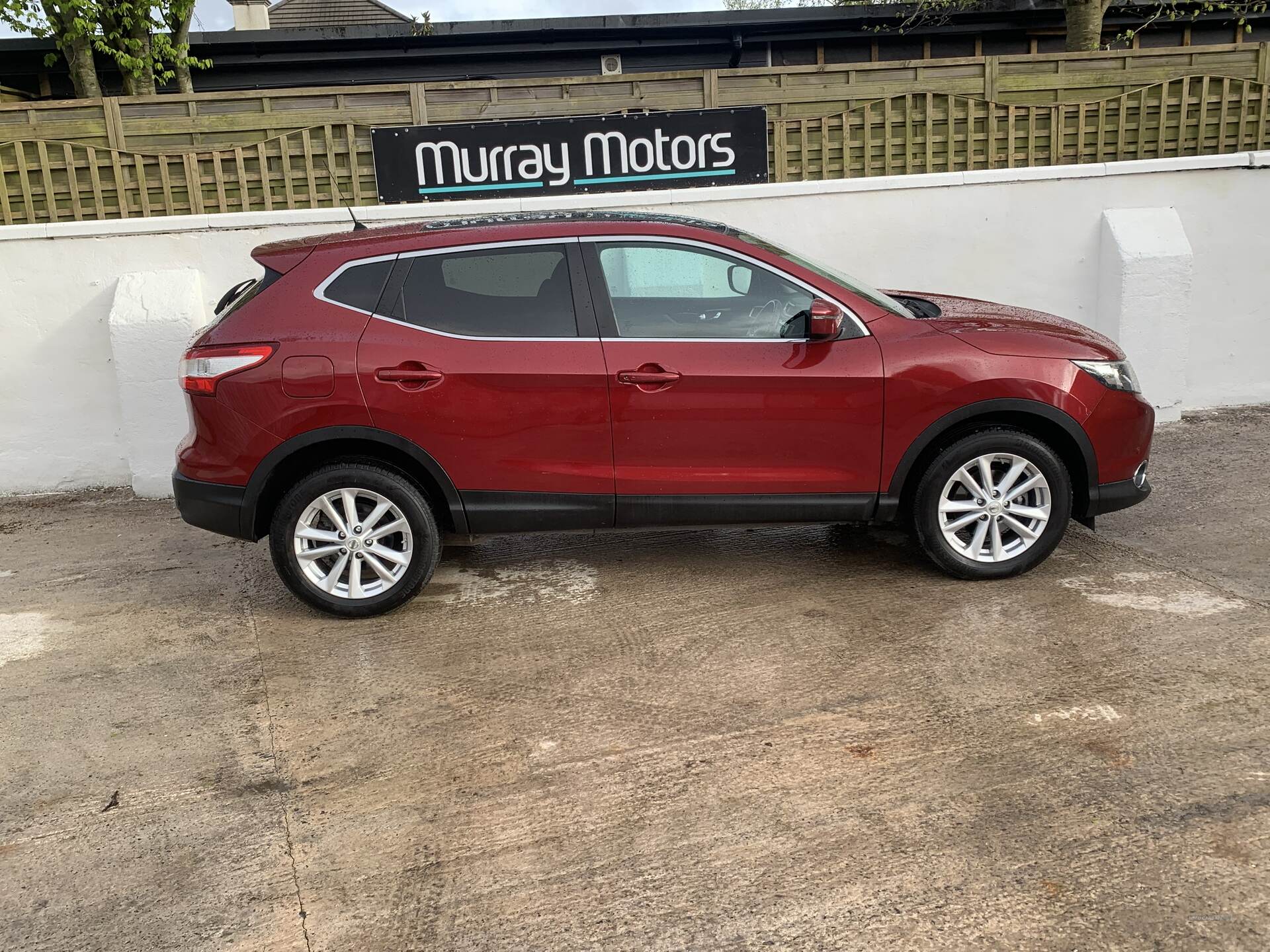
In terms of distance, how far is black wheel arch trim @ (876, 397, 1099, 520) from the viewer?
16.2ft

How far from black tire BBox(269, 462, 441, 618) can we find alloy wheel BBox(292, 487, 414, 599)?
19 millimetres

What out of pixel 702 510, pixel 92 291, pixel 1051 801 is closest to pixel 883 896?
pixel 1051 801

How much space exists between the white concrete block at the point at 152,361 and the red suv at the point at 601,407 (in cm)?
274

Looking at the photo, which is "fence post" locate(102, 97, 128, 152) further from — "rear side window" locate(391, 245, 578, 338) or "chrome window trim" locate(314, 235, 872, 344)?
"rear side window" locate(391, 245, 578, 338)

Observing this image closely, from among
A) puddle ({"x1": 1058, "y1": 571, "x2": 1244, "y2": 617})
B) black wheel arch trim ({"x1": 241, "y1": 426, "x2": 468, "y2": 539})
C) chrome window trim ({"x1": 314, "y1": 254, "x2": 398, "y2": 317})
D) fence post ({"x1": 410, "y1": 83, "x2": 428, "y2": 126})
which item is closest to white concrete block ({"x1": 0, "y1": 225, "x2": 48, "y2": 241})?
fence post ({"x1": 410, "y1": 83, "x2": 428, "y2": 126})

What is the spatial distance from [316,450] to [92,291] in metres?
3.81

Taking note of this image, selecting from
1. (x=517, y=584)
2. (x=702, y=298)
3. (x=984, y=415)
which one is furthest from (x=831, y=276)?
(x=517, y=584)

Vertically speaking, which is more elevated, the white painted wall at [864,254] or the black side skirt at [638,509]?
the white painted wall at [864,254]

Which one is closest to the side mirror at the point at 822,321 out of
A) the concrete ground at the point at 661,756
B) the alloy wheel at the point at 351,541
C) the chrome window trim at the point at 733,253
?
the chrome window trim at the point at 733,253

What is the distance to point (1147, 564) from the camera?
17.6 feet

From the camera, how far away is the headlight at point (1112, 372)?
5020 mm

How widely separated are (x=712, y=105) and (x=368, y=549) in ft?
16.2

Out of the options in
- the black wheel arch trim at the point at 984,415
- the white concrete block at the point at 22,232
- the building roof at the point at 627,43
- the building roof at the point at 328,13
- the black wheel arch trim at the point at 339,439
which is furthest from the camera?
the building roof at the point at 328,13

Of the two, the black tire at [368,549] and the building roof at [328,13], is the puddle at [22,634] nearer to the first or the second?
the black tire at [368,549]
